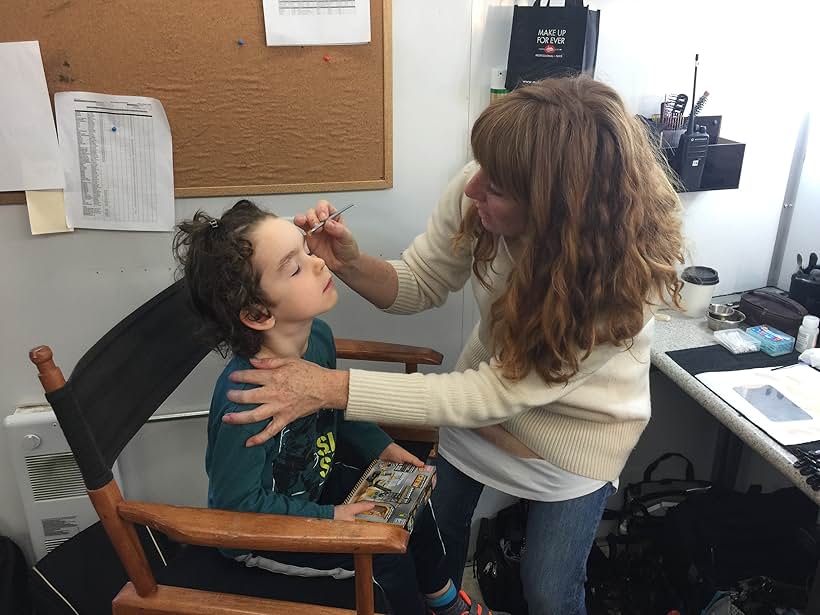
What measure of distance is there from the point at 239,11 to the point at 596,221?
2.85ft

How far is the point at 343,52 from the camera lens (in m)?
1.46

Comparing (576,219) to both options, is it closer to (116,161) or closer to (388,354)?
(388,354)

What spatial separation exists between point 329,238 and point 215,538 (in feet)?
2.01

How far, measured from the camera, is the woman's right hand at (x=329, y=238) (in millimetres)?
1312

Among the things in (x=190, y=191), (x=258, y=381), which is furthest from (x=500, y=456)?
(x=190, y=191)

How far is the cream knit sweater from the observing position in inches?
46.9

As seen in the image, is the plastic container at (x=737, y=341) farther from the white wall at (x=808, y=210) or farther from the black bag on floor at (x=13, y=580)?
the black bag on floor at (x=13, y=580)

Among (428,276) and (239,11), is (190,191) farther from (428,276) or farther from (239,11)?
(428,276)

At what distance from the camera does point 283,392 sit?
114 centimetres

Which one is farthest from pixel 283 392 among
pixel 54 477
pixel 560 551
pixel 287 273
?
pixel 54 477

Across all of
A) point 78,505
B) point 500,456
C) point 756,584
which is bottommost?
point 756,584

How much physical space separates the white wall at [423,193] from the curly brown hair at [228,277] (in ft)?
1.39

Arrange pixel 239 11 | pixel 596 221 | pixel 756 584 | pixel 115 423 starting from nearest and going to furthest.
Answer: pixel 596 221
pixel 115 423
pixel 239 11
pixel 756 584

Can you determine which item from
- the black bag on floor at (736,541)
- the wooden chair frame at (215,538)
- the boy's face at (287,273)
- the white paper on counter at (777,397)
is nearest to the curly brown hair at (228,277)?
the boy's face at (287,273)
